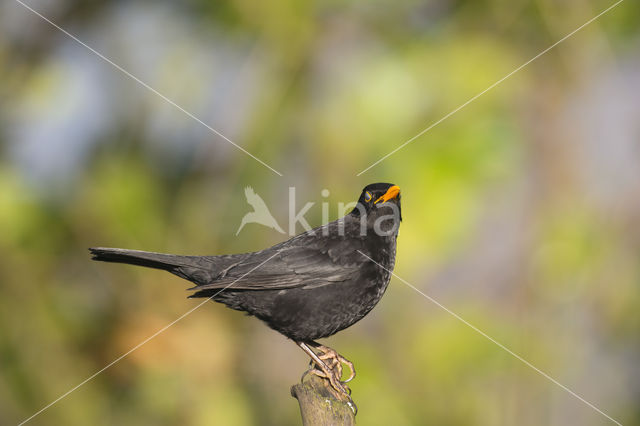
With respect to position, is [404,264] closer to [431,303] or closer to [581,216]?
[431,303]

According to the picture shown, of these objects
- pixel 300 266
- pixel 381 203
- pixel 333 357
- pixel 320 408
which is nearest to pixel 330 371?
pixel 333 357

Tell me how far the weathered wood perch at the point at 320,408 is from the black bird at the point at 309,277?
0.32 meters

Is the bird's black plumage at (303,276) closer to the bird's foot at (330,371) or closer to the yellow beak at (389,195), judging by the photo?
the yellow beak at (389,195)

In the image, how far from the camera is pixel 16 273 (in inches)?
234

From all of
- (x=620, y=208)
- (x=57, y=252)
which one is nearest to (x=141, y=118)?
(x=57, y=252)

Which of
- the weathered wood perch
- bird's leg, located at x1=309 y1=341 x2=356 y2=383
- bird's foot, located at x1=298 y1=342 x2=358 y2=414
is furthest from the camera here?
bird's leg, located at x1=309 y1=341 x2=356 y2=383

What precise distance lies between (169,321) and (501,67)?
12.2 feet

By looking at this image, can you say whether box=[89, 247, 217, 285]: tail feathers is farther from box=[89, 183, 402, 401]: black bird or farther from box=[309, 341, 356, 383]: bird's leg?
box=[309, 341, 356, 383]: bird's leg

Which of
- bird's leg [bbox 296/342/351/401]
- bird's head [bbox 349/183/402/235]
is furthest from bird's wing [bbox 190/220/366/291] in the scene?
bird's leg [bbox 296/342/351/401]

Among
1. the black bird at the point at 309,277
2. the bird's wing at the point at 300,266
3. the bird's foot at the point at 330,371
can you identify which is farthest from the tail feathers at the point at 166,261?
the bird's foot at the point at 330,371

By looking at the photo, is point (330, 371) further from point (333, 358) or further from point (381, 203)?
point (381, 203)

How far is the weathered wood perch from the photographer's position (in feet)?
11.7

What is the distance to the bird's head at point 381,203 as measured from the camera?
4.52 metres

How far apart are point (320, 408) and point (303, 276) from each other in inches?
34.5
